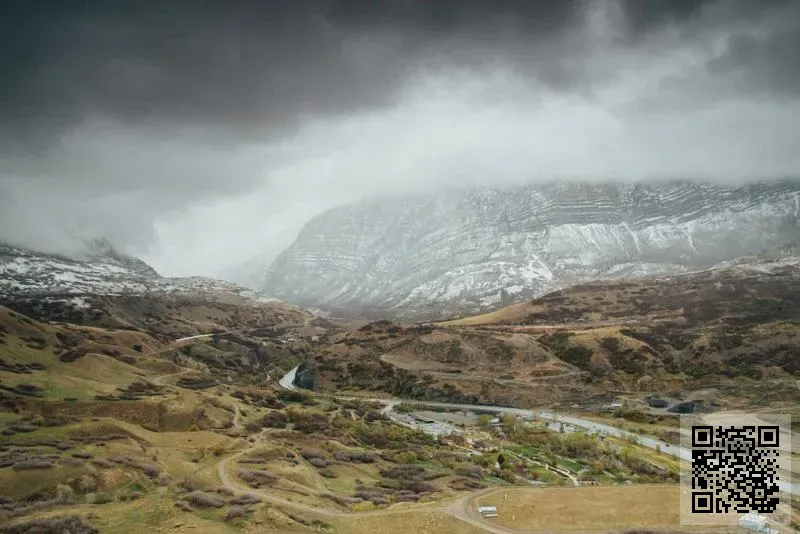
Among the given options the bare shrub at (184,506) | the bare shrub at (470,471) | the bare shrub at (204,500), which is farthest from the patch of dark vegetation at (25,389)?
the bare shrub at (470,471)

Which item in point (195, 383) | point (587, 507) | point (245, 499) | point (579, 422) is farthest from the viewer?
point (195, 383)

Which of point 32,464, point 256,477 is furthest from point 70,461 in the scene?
point 256,477

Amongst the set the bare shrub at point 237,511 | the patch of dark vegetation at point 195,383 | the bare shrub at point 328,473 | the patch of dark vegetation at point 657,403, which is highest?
the bare shrub at point 237,511

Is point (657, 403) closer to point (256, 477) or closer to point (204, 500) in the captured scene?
point (256, 477)

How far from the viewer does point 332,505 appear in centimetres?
5172

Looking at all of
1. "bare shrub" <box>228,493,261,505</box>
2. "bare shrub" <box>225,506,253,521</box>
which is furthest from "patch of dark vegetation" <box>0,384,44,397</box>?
"bare shrub" <box>225,506,253,521</box>

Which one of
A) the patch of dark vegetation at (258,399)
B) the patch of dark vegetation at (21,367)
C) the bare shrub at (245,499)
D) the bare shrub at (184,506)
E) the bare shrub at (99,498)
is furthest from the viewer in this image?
the patch of dark vegetation at (258,399)

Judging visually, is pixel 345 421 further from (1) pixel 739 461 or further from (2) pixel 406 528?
(1) pixel 739 461

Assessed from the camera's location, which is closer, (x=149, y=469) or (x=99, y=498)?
(x=99, y=498)

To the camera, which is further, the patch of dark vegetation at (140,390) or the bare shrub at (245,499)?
the patch of dark vegetation at (140,390)

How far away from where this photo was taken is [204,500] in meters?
46.6

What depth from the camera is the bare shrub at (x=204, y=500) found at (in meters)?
46.2

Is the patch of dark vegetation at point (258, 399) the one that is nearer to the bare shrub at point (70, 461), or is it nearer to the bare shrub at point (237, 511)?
the bare shrub at point (70, 461)

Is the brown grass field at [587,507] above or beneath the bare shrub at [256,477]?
beneath
